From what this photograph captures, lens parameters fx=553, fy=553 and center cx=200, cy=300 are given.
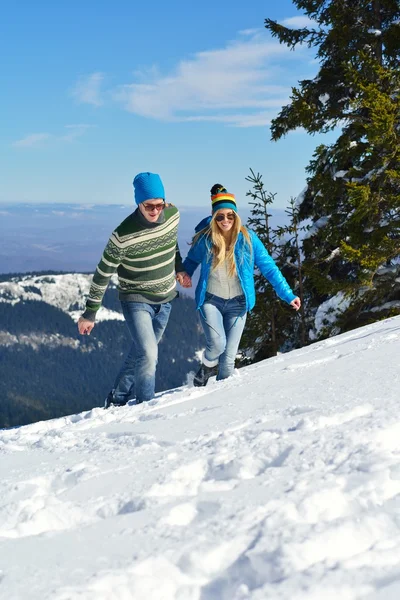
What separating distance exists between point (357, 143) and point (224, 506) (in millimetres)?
Answer: 12442

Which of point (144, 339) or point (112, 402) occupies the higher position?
point (144, 339)

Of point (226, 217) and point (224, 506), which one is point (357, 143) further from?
point (224, 506)

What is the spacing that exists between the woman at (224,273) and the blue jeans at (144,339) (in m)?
0.51

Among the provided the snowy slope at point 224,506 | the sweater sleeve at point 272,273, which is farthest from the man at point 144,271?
the snowy slope at point 224,506

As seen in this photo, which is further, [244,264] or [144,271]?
[244,264]

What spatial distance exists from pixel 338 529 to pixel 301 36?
49.0 ft

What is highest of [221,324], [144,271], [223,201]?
[223,201]

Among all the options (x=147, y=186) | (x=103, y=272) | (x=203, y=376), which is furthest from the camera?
(x=203, y=376)

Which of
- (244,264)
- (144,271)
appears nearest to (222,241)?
(244,264)

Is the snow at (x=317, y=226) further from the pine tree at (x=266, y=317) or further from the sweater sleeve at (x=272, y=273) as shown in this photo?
the sweater sleeve at (x=272, y=273)

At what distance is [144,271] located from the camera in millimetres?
5992

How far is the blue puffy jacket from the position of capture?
6.12 meters

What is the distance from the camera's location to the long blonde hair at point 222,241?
5977mm

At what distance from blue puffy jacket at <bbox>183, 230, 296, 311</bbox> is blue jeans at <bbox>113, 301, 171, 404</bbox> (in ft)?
1.68
